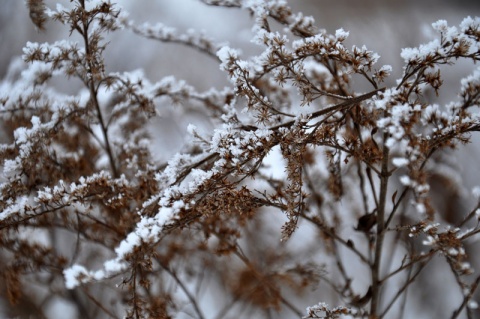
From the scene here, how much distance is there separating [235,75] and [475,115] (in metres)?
0.63

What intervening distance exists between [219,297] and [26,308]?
157cm

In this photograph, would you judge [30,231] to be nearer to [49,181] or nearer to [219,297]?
[49,181]

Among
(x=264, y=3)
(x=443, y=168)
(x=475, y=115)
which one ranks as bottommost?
(x=475, y=115)

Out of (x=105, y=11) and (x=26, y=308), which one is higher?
(x=105, y=11)

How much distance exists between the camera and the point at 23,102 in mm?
1641

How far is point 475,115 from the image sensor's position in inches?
45.3

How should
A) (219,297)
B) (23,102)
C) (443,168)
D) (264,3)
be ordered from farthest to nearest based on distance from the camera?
(219,297)
(443,168)
(23,102)
(264,3)

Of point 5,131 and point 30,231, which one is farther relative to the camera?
point 5,131

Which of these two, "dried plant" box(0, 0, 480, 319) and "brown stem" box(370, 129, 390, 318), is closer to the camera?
"dried plant" box(0, 0, 480, 319)

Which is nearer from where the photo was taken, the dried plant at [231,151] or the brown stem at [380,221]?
the dried plant at [231,151]

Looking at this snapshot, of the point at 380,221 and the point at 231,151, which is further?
the point at 380,221

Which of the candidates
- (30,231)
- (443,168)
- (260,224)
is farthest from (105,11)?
(443,168)

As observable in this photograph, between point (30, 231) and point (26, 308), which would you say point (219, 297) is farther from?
point (30, 231)

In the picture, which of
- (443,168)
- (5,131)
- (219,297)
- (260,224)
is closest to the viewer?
(5,131)
